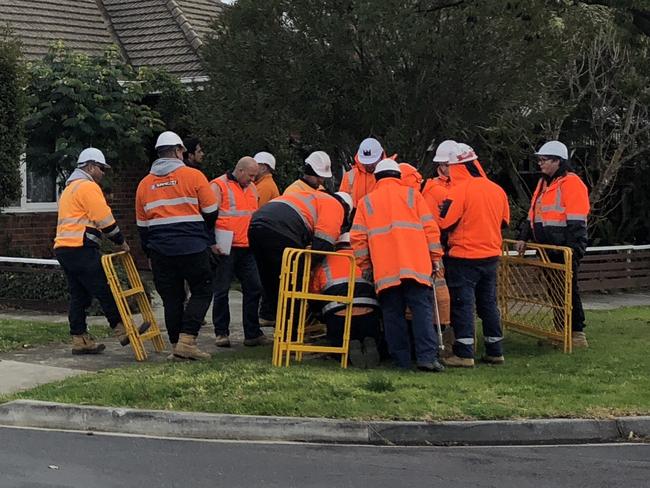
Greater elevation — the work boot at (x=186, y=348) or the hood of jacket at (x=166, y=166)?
the hood of jacket at (x=166, y=166)

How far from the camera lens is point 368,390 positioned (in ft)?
23.6

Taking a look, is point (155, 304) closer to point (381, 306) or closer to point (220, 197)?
point (220, 197)

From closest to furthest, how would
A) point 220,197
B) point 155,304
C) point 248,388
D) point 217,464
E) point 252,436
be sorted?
point 217,464 → point 252,436 → point 248,388 → point 220,197 → point 155,304

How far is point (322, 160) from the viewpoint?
863 cm

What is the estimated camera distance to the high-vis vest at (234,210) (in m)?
9.48

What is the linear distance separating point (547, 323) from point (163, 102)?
8.12m

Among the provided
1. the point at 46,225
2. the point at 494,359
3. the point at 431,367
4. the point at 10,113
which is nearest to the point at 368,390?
the point at 431,367

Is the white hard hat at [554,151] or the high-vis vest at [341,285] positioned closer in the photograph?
the high-vis vest at [341,285]

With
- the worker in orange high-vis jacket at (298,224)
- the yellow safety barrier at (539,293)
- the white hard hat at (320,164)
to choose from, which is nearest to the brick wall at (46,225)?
the worker in orange high-vis jacket at (298,224)

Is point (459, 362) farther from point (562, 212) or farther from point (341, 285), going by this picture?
point (562, 212)

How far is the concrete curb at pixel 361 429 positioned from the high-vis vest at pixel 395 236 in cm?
175

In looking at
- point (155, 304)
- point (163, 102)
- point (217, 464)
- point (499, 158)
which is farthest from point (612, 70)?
point (217, 464)

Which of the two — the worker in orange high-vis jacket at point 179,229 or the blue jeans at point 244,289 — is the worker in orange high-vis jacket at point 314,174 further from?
the blue jeans at point 244,289

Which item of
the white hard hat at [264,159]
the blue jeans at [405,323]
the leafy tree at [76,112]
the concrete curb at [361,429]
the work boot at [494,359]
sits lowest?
the concrete curb at [361,429]
